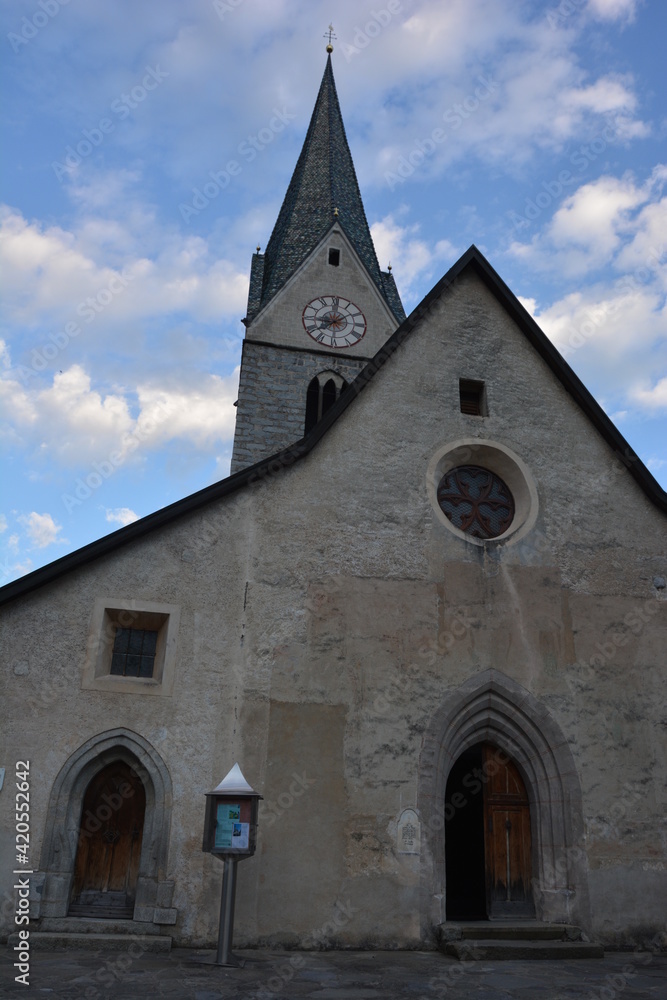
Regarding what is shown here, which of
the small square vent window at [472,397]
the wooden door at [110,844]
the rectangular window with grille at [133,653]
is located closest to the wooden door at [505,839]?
the wooden door at [110,844]

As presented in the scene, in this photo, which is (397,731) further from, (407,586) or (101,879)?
(101,879)

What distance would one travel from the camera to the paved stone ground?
19.5 ft

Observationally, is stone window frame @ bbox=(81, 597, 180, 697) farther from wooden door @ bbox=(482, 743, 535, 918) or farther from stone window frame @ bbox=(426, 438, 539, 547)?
wooden door @ bbox=(482, 743, 535, 918)

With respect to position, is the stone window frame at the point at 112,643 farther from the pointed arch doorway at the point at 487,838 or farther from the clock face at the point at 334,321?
the clock face at the point at 334,321

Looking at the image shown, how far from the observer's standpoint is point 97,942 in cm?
782

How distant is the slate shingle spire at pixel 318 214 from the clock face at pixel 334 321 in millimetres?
1281

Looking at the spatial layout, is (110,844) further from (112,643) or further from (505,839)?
(505,839)

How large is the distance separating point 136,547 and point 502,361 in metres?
6.39

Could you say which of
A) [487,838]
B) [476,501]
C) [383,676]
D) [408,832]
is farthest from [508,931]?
[476,501]

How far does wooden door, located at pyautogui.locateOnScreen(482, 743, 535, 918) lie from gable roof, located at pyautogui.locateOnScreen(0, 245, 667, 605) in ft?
15.2

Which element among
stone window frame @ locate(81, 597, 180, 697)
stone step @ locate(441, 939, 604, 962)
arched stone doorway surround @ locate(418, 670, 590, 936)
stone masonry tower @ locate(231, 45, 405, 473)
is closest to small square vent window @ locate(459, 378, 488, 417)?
arched stone doorway surround @ locate(418, 670, 590, 936)

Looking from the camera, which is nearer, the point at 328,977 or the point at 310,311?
the point at 328,977

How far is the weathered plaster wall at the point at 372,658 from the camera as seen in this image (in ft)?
28.5

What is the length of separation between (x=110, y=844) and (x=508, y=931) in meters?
4.66
